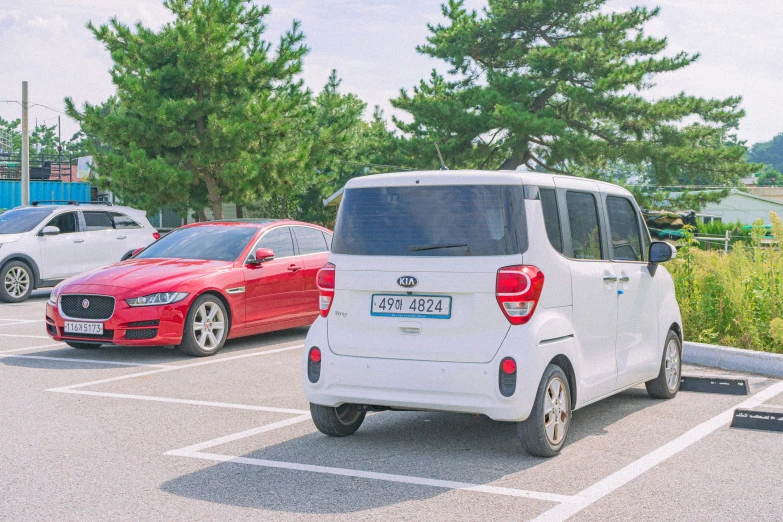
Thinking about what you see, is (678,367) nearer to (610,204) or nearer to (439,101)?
(610,204)

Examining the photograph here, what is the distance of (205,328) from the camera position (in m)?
10.7

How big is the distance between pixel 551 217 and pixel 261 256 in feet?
19.1

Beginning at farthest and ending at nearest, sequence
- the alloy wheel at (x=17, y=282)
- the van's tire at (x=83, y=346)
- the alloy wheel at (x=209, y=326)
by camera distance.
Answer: the alloy wheel at (x=17, y=282), the van's tire at (x=83, y=346), the alloy wheel at (x=209, y=326)

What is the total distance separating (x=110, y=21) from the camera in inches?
1103

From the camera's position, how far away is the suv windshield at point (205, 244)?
11594mm

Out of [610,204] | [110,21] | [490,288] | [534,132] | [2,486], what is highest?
[110,21]

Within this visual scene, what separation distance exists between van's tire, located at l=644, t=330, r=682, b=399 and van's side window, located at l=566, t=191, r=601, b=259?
5.26 ft

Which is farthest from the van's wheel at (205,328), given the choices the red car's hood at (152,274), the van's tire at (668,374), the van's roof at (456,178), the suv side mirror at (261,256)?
the van's tire at (668,374)

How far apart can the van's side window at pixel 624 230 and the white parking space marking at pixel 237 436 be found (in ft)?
8.97

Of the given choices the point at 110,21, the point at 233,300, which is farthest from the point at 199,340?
the point at 110,21

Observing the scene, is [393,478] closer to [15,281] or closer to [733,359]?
[733,359]

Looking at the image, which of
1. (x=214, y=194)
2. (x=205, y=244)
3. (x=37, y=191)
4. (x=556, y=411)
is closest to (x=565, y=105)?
(x=214, y=194)

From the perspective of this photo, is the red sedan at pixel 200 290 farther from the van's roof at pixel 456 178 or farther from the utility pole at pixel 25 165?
the utility pole at pixel 25 165

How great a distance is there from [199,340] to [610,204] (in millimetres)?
5305
